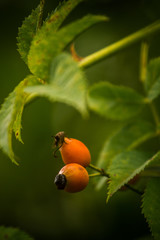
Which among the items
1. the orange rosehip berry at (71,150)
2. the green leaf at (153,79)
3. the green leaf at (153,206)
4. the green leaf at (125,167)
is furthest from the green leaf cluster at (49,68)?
the green leaf at (153,79)

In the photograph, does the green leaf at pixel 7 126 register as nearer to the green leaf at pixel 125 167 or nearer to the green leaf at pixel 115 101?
the green leaf at pixel 125 167

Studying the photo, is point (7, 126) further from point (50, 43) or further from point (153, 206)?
point (153, 206)

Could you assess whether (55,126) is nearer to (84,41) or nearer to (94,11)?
(84,41)

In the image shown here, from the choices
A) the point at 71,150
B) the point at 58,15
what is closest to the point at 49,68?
the point at 58,15

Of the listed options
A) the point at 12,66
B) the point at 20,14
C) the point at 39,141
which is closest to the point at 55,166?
the point at 39,141

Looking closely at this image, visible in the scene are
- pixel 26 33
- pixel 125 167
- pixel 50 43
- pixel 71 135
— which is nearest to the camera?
pixel 50 43

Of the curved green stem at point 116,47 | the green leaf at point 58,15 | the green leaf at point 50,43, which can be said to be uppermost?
the green leaf at point 58,15
